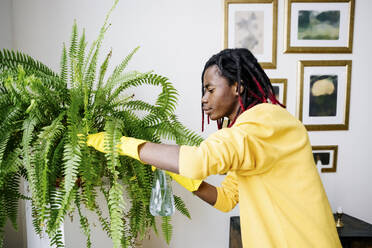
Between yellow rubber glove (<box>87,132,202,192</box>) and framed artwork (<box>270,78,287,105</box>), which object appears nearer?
yellow rubber glove (<box>87,132,202,192</box>)

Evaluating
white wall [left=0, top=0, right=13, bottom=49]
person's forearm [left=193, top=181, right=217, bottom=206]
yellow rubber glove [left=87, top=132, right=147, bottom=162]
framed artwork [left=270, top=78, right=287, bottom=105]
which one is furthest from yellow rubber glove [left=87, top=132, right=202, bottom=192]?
framed artwork [left=270, top=78, right=287, bottom=105]

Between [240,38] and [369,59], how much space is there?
0.88 metres

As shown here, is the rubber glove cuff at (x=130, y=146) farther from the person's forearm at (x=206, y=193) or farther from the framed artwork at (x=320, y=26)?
the framed artwork at (x=320, y=26)

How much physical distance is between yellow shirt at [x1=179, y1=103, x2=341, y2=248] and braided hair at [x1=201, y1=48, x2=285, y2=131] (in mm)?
103

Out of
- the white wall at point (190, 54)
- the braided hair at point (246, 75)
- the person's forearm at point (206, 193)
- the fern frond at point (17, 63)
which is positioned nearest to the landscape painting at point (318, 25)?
the white wall at point (190, 54)

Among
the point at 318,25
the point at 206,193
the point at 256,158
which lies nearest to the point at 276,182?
the point at 256,158

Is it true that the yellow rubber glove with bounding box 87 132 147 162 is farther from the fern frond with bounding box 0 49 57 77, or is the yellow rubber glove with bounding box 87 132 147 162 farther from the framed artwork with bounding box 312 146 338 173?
the framed artwork with bounding box 312 146 338 173

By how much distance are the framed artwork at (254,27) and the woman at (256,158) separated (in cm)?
86

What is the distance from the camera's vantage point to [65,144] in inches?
36.0

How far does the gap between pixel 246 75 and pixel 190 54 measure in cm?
85

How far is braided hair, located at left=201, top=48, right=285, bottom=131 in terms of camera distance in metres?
0.95

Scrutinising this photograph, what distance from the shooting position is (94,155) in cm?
94

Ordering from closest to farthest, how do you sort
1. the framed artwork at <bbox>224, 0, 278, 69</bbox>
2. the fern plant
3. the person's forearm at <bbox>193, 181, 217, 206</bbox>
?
the fern plant, the person's forearm at <bbox>193, 181, 217, 206</bbox>, the framed artwork at <bbox>224, 0, 278, 69</bbox>

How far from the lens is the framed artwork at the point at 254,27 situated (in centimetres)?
177
